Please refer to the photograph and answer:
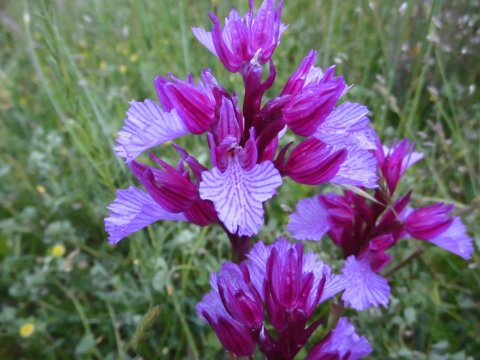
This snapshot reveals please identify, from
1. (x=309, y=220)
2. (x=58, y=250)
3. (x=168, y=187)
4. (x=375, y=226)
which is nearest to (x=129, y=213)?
(x=168, y=187)

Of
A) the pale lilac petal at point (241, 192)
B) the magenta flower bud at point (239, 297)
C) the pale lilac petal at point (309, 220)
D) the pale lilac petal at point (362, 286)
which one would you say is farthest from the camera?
the pale lilac petal at point (309, 220)

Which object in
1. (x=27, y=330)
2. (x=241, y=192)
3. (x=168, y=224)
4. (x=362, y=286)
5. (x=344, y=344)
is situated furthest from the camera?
(x=168, y=224)

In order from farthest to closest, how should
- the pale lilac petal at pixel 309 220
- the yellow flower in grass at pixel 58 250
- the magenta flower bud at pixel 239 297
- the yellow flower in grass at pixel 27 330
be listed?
the yellow flower in grass at pixel 58 250 → the yellow flower in grass at pixel 27 330 → the pale lilac petal at pixel 309 220 → the magenta flower bud at pixel 239 297

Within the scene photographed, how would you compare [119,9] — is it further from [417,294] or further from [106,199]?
[417,294]

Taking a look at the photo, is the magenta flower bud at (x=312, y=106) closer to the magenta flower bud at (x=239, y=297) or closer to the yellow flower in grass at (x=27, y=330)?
the magenta flower bud at (x=239, y=297)

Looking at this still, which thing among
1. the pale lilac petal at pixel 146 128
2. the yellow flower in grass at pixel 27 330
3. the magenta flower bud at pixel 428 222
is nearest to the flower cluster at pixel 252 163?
the pale lilac petal at pixel 146 128

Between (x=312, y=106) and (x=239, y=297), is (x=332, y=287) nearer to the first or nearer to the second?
(x=239, y=297)
